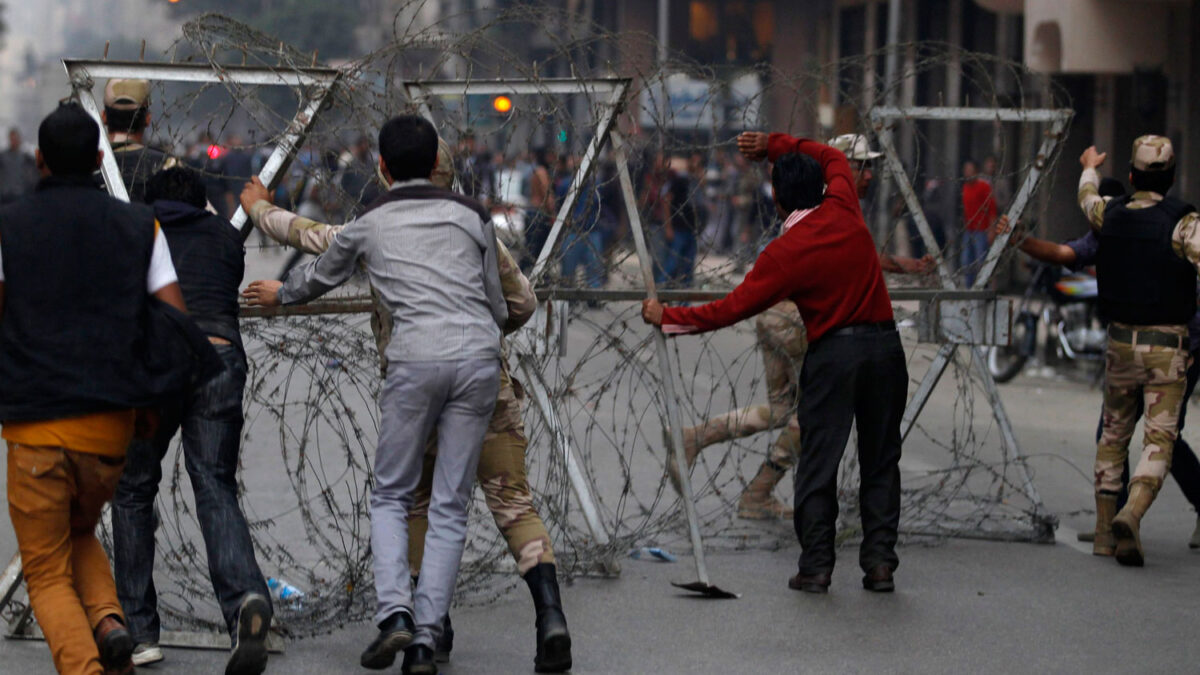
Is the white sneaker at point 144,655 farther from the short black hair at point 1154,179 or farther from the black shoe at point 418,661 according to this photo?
the short black hair at point 1154,179

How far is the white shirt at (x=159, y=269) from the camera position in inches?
174

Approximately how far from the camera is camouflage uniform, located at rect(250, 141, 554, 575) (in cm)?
Answer: 507

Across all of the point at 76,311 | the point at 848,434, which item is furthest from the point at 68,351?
the point at 848,434

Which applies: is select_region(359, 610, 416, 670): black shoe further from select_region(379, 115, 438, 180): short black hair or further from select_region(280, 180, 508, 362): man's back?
select_region(379, 115, 438, 180): short black hair

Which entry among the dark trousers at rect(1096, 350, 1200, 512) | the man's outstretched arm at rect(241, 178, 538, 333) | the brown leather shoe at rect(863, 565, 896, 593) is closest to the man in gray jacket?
the man's outstretched arm at rect(241, 178, 538, 333)

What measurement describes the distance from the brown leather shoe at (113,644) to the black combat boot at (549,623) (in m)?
1.19

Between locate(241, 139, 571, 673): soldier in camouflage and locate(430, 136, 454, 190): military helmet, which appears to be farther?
locate(430, 136, 454, 190): military helmet

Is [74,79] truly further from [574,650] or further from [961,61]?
[961,61]

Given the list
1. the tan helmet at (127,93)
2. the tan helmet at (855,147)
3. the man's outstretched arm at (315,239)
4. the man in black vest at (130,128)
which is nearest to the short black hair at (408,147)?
the man's outstretched arm at (315,239)

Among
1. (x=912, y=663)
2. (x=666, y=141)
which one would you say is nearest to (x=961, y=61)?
(x=666, y=141)

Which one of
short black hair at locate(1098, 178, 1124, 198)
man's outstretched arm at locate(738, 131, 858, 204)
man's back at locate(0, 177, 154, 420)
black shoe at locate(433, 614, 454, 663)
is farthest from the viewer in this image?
short black hair at locate(1098, 178, 1124, 198)

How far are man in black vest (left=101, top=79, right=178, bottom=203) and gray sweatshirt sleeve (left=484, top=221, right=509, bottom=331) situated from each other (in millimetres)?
1441

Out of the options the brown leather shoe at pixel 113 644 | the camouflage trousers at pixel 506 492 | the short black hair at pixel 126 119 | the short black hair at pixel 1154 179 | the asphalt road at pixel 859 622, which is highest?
the short black hair at pixel 126 119

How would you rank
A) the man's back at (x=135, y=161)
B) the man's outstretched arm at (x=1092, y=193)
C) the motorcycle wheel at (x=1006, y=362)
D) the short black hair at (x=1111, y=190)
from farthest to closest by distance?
the motorcycle wheel at (x=1006, y=362), the short black hair at (x=1111, y=190), the man's outstretched arm at (x=1092, y=193), the man's back at (x=135, y=161)
